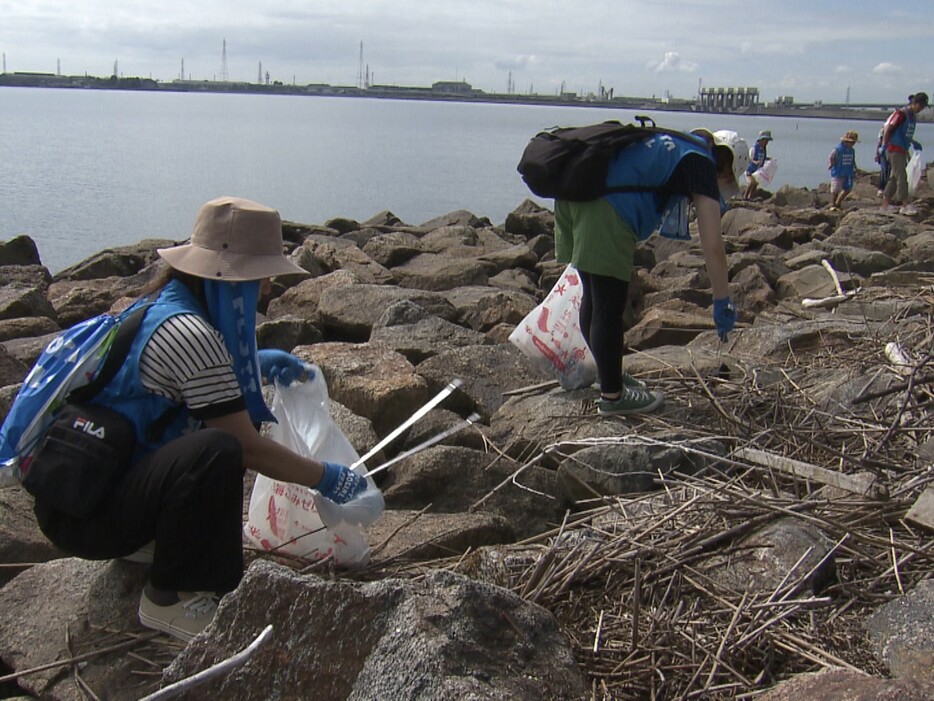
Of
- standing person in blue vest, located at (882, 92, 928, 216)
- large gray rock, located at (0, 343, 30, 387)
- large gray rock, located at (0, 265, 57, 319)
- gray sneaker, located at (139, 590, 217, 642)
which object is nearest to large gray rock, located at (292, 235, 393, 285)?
large gray rock, located at (0, 265, 57, 319)

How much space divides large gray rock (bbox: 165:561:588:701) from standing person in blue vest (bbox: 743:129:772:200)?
14179 millimetres

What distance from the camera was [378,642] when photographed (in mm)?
2064

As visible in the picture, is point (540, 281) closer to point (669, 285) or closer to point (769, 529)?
point (669, 285)

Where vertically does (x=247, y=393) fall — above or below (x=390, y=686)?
above

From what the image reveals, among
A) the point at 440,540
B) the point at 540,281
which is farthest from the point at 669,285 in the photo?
the point at 440,540

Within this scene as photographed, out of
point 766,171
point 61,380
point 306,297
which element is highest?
point 766,171

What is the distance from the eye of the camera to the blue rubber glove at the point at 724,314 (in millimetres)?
4332

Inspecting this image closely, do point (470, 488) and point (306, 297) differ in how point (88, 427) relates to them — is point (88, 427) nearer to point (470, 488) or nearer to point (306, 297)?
point (470, 488)

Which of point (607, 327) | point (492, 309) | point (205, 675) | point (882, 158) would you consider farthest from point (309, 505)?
point (882, 158)

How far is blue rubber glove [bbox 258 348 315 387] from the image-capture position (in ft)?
10.6

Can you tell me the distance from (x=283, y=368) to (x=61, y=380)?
77cm

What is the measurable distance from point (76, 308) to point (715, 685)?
6.63 metres

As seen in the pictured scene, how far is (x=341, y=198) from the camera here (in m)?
21.6

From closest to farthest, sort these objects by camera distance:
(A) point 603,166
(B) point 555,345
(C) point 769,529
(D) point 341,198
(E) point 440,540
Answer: (C) point 769,529, (E) point 440,540, (A) point 603,166, (B) point 555,345, (D) point 341,198
